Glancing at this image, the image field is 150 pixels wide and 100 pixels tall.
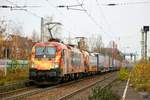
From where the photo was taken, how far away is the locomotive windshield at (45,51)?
2928cm

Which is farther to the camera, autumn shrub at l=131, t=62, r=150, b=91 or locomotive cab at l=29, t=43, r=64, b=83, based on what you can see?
locomotive cab at l=29, t=43, r=64, b=83

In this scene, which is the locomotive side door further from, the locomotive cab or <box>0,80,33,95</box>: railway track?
<box>0,80,33,95</box>: railway track

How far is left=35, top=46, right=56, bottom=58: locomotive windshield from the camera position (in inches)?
1153

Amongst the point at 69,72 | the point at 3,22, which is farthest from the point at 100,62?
the point at 69,72

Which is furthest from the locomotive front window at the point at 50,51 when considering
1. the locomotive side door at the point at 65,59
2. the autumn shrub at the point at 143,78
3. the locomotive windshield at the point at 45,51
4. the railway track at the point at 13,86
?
the autumn shrub at the point at 143,78

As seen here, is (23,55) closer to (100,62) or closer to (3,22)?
(100,62)

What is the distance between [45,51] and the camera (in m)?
29.5

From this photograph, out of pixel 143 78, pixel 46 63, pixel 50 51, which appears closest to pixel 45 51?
pixel 50 51

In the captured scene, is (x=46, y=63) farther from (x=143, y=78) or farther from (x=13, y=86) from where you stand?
(x=143, y=78)

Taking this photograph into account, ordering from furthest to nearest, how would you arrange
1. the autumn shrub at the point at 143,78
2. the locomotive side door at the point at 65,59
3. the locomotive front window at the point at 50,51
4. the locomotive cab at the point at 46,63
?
the locomotive side door at the point at 65,59
the locomotive front window at the point at 50,51
the locomotive cab at the point at 46,63
the autumn shrub at the point at 143,78

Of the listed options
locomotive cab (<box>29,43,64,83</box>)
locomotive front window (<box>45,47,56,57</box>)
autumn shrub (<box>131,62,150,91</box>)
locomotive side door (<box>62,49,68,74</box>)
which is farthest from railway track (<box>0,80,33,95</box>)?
autumn shrub (<box>131,62,150,91</box>)

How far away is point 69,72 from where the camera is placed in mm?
32875

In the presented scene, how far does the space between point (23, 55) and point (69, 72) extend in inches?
1159

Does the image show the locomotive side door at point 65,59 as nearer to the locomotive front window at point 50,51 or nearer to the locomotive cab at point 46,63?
the locomotive cab at point 46,63
